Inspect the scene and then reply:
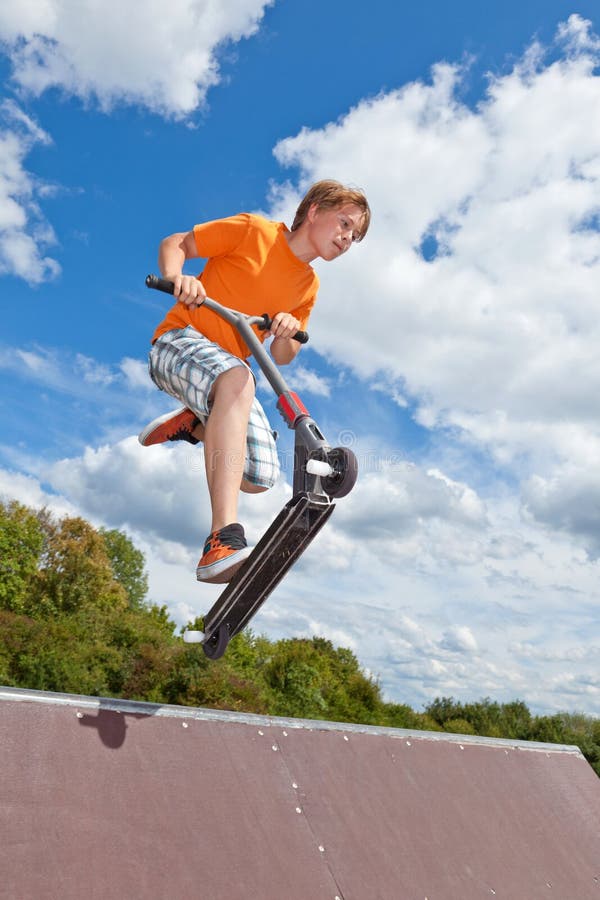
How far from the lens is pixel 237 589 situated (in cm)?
360

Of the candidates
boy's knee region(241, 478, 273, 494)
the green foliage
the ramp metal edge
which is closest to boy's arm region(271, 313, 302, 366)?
boy's knee region(241, 478, 273, 494)

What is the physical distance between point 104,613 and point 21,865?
40.4m

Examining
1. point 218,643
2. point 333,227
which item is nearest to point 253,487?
point 218,643

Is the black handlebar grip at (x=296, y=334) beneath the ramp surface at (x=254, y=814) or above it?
above

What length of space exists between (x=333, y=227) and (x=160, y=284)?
1.03 meters

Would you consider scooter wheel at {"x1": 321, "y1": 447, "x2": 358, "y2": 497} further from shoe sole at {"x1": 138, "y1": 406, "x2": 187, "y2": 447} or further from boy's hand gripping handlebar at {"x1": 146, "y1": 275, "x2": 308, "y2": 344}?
shoe sole at {"x1": 138, "y1": 406, "x2": 187, "y2": 447}

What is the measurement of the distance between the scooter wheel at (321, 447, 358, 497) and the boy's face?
1307 millimetres

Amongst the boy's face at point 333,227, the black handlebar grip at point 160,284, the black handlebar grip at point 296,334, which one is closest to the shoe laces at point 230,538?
the black handlebar grip at point 296,334

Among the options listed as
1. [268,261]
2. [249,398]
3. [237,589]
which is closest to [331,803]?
[237,589]

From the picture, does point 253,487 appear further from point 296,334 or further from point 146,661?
point 146,661

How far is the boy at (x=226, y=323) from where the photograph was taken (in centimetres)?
372

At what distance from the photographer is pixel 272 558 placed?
11.6 ft

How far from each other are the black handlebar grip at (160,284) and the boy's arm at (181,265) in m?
0.03

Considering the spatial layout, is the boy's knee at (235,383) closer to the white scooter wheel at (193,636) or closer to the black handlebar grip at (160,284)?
the black handlebar grip at (160,284)
